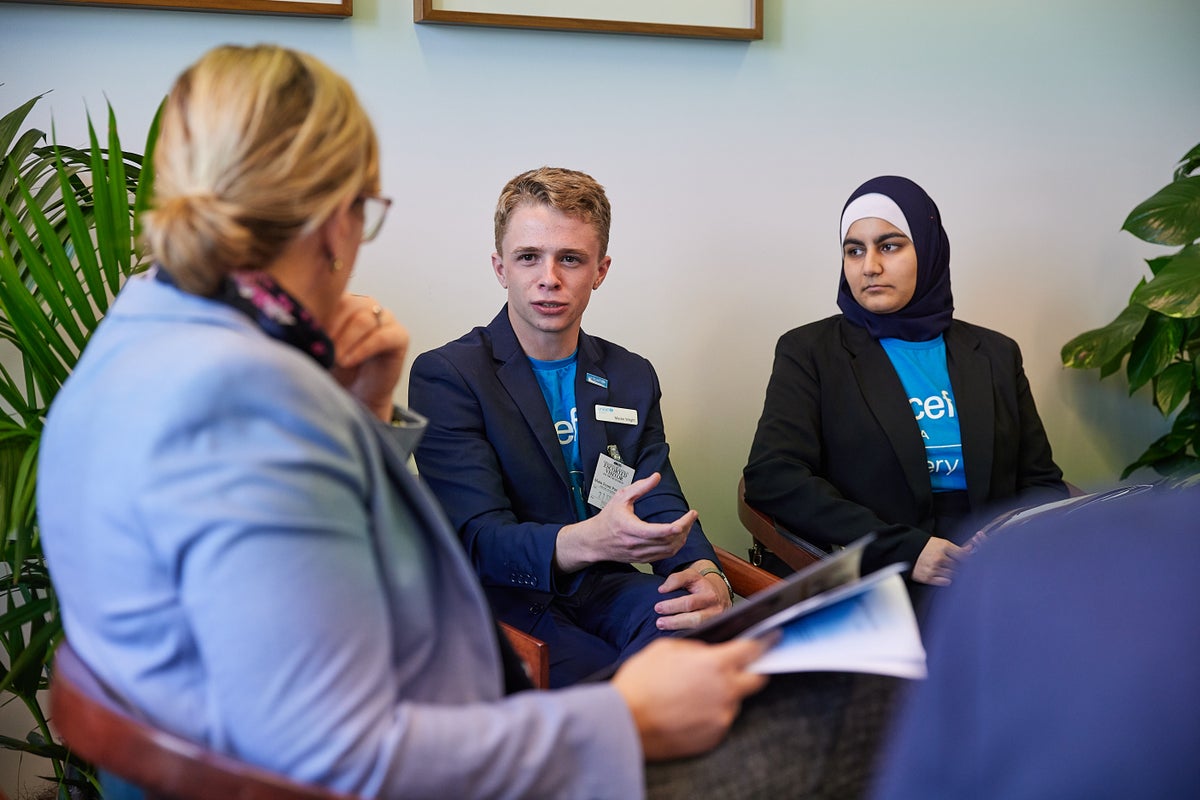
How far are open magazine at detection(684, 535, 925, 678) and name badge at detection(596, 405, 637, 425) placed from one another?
1.29 metres

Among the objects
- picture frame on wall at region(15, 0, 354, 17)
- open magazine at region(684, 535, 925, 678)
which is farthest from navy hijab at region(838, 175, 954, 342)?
open magazine at region(684, 535, 925, 678)

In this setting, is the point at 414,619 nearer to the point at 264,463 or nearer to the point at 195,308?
the point at 264,463

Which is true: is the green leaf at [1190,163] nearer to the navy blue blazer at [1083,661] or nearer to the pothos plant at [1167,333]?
the pothos plant at [1167,333]

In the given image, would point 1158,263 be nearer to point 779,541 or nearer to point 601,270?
point 779,541

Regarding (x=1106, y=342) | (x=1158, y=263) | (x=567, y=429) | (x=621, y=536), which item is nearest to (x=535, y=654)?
(x=621, y=536)

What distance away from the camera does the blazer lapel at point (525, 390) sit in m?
2.49

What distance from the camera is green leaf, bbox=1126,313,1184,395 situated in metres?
3.38

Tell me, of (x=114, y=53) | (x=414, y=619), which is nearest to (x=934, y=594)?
(x=414, y=619)

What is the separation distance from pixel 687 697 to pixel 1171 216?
8.70ft

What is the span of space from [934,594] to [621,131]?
4.78 feet

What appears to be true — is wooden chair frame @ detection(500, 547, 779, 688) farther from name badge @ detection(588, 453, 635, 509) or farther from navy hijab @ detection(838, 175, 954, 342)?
navy hijab @ detection(838, 175, 954, 342)

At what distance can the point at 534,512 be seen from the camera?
250 centimetres

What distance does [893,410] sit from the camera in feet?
9.53

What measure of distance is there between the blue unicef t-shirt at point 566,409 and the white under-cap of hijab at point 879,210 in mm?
908
